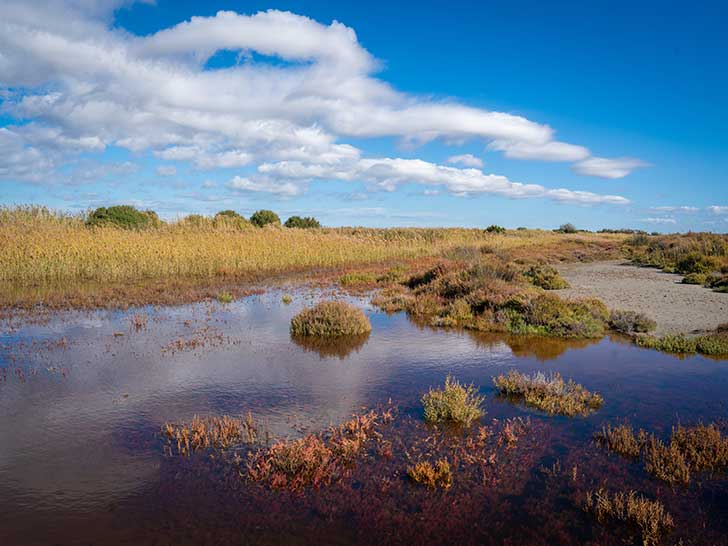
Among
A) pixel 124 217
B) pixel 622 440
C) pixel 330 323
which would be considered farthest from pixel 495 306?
pixel 124 217

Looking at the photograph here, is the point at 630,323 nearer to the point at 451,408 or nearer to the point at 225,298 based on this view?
the point at 451,408

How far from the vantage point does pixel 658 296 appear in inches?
782

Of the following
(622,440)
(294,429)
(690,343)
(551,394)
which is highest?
(690,343)

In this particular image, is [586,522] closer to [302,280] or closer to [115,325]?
[115,325]

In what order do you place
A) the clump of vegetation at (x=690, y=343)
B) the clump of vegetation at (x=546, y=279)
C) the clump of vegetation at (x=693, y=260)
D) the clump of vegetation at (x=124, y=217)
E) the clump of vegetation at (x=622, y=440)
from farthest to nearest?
the clump of vegetation at (x=124, y=217), the clump of vegetation at (x=693, y=260), the clump of vegetation at (x=546, y=279), the clump of vegetation at (x=690, y=343), the clump of vegetation at (x=622, y=440)

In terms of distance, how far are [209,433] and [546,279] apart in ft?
60.9

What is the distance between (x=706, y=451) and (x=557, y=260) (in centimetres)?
3282

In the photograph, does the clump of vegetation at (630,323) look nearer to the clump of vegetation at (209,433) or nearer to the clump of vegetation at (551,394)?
the clump of vegetation at (551,394)

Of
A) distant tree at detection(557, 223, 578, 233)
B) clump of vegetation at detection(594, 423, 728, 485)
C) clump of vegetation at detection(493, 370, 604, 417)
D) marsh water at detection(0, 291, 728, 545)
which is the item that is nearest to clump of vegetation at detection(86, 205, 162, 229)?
marsh water at detection(0, 291, 728, 545)

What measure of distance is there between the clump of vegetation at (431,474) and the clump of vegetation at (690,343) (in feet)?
28.8

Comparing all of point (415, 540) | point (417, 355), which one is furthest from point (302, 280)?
point (415, 540)

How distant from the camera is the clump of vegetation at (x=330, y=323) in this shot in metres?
13.8

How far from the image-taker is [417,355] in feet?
38.9

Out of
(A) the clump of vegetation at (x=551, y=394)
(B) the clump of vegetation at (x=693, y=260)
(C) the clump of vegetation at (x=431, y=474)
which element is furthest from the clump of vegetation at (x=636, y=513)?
(B) the clump of vegetation at (x=693, y=260)
